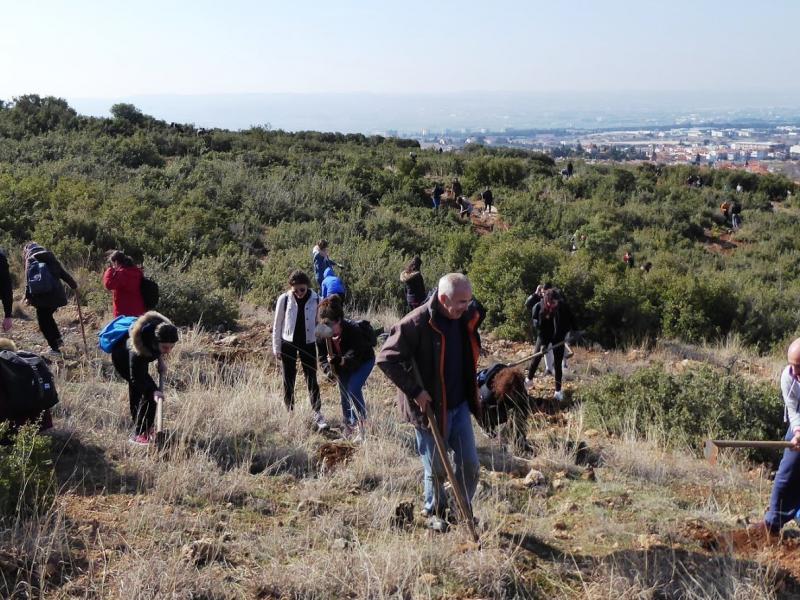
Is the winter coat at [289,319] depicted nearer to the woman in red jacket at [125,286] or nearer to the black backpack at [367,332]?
the black backpack at [367,332]

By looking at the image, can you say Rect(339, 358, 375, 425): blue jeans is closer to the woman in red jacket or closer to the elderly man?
the elderly man

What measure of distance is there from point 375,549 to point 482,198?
23453 millimetres

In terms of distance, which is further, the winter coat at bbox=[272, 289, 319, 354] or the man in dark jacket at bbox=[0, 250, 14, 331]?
the man in dark jacket at bbox=[0, 250, 14, 331]

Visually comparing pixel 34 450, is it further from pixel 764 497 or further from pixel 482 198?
pixel 482 198

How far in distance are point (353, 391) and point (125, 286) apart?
7.65 ft

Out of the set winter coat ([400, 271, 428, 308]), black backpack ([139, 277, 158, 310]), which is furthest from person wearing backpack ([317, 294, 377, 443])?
winter coat ([400, 271, 428, 308])

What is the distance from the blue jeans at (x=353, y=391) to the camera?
230 inches

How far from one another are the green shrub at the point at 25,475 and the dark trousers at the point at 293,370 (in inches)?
89.0

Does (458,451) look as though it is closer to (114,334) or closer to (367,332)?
(367,332)

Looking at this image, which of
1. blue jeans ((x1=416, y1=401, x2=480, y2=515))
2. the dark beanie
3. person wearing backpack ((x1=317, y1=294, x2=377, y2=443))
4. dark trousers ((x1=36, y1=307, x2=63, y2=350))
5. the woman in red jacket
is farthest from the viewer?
dark trousers ((x1=36, y1=307, x2=63, y2=350))

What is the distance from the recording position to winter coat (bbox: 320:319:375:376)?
229 inches

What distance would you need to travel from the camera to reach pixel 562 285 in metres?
12.0

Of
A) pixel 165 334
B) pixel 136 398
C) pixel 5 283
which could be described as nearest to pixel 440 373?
pixel 165 334

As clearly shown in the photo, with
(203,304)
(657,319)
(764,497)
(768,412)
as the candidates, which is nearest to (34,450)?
(764,497)
